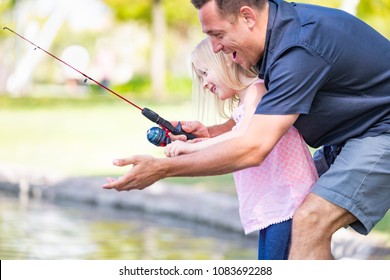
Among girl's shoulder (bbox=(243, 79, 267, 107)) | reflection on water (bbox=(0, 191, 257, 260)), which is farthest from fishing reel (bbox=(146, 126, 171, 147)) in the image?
reflection on water (bbox=(0, 191, 257, 260))

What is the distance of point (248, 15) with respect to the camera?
11.5 feet

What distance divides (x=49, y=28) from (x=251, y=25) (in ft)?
86.9

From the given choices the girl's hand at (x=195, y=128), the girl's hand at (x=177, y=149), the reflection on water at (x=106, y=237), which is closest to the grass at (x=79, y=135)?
the reflection on water at (x=106, y=237)

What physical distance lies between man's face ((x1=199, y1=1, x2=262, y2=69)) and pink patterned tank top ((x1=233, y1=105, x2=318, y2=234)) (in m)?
0.31

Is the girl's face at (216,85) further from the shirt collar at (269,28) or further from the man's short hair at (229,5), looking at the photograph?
the man's short hair at (229,5)

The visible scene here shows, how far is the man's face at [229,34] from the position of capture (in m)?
3.50

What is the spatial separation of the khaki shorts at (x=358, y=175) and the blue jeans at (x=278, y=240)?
0.72 ft

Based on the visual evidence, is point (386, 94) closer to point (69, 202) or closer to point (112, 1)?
point (69, 202)

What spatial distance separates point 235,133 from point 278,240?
0.46 m

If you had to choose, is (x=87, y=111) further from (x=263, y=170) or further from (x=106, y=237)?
(x=263, y=170)

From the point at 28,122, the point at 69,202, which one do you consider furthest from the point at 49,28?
the point at 69,202

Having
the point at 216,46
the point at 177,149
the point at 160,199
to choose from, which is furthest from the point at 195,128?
the point at 160,199

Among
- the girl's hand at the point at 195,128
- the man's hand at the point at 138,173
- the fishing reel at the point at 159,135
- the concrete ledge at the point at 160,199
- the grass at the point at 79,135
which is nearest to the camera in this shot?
the man's hand at the point at 138,173
